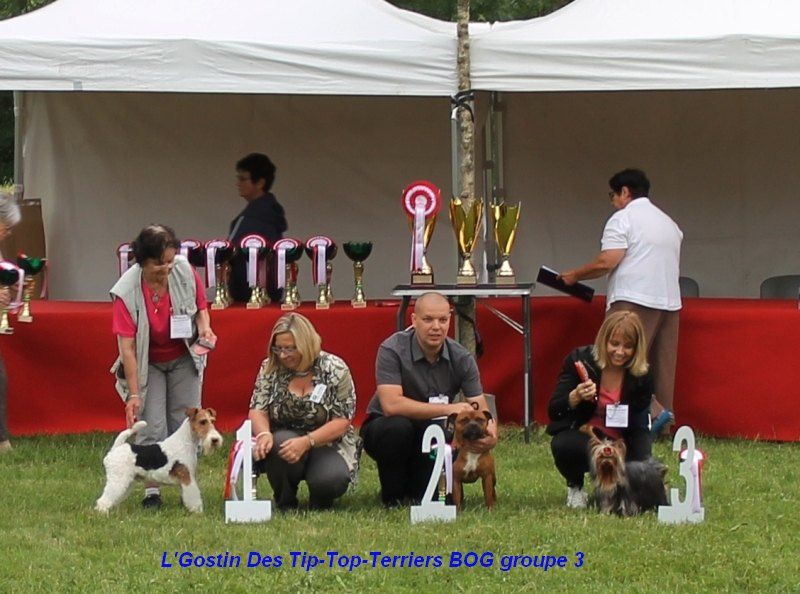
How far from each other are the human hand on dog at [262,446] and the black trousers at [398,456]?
16.5 inches

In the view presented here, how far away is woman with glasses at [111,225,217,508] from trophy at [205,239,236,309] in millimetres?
1586

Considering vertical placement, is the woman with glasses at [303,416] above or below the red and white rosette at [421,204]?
below

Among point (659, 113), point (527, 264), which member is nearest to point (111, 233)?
point (527, 264)

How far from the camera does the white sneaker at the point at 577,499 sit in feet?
18.5

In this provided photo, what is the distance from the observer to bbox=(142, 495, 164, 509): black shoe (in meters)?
5.75

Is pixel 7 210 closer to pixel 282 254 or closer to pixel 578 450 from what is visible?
pixel 282 254

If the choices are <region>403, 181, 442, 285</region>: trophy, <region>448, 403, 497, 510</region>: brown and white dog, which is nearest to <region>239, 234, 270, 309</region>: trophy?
<region>403, 181, 442, 285</region>: trophy

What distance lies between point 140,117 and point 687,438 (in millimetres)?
5087

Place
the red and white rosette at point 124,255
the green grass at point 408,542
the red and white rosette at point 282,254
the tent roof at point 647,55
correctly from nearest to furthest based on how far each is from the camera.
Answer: the green grass at point 408,542, the tent roof at point 647,55, the red and white rosette at point 282,254, the red and white rosette at point 124,255

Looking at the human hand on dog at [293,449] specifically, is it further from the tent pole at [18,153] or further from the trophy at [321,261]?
the tent pole at [18,153]

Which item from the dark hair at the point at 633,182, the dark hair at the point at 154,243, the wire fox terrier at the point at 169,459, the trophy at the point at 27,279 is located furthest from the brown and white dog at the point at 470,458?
the trophy at the point at 27,279

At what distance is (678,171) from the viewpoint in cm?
925

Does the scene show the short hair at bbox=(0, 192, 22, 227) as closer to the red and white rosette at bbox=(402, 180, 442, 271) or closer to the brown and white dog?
the red and white rosette at bbox=(402, 180, 442, 271)

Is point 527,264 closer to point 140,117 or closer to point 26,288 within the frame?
point 140,117
